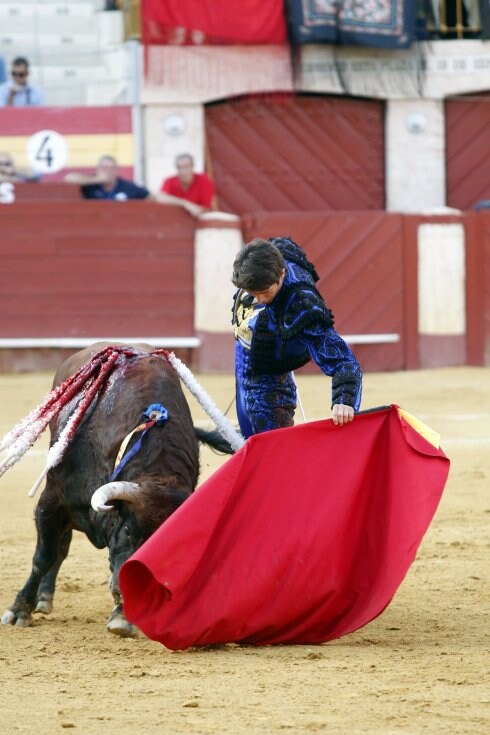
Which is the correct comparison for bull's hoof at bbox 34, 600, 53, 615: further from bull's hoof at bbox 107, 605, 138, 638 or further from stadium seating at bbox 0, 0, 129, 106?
stadium seating at bbox 0, 0, 129, 106

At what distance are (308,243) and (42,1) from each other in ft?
14.4

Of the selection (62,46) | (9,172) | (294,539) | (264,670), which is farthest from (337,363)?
(62,46)

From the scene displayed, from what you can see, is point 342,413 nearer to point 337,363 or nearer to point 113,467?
point 337,363

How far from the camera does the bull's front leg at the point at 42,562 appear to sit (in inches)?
166

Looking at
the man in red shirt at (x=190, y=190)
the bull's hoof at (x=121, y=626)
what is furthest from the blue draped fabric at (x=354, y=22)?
the bull's hoof at (x=121, y=626)

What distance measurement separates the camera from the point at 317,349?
3814 millimetres

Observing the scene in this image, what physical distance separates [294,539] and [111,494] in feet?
1.57

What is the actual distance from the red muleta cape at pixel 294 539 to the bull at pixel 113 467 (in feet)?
0.54

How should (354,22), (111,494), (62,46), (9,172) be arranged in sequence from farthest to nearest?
(62,46)
(354,22)
(9,172)
(111,494)

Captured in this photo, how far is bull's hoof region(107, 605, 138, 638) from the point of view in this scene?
12.2 feet

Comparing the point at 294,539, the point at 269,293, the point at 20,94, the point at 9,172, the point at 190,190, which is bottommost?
the point at 294,539

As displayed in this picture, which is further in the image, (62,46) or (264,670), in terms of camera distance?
(62,46)

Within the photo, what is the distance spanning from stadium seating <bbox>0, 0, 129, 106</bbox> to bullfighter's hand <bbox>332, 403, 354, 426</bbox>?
27.6ft

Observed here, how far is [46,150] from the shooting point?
35.6ft
